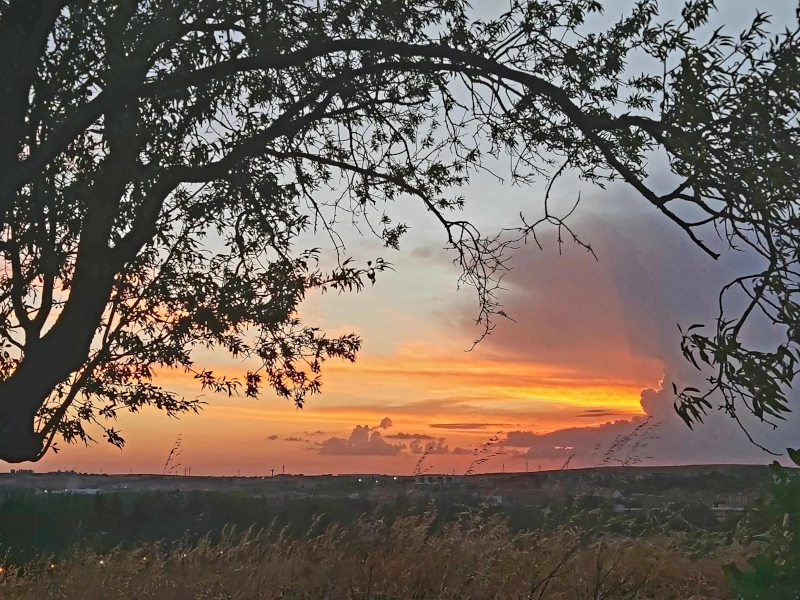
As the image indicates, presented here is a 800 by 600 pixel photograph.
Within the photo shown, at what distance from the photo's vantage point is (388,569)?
7852 mm

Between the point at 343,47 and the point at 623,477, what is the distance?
15.9 ft

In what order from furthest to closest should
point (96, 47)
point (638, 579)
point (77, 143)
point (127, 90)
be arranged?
point (638, 579) → point (77, 143) → point (96, 47) → point (127, 90)

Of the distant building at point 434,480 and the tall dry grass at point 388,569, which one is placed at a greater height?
the distant building at point 434,480

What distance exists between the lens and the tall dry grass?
756 cm

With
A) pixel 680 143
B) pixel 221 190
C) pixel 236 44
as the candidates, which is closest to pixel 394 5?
pixel 236 44

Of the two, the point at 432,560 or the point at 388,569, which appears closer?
the point at 388,569

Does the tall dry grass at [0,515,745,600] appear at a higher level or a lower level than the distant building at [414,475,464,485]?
lower

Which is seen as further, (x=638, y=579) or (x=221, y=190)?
(x=638, y=579)

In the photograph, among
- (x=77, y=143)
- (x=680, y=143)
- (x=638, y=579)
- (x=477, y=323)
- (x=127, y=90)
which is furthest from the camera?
(x=638, y=579)

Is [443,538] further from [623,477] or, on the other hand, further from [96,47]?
[96,47]

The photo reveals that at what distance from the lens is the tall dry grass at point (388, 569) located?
24.8 ft

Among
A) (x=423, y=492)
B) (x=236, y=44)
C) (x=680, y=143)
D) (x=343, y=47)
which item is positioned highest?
(x=236, y=44)

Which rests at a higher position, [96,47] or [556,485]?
[96,47]

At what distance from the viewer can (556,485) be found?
9.13m
